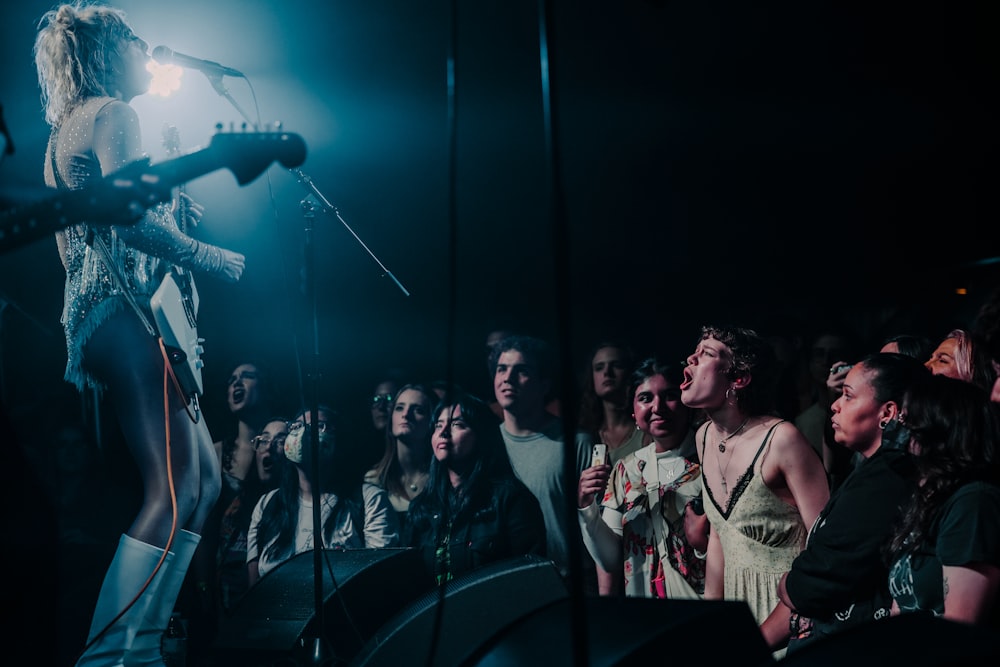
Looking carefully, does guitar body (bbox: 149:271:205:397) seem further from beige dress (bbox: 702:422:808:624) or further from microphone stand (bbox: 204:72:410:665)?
beige dress (bbox: 702:422:808:624)

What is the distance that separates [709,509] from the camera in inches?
101

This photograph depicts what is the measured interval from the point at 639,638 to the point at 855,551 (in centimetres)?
113

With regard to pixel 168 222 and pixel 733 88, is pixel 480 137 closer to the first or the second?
pixel 733 88

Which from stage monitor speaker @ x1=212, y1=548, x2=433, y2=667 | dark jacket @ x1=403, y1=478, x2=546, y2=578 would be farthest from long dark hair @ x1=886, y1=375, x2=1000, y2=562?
stage monitor speaker @ x1=212, y1=548, x2=433, y2=667

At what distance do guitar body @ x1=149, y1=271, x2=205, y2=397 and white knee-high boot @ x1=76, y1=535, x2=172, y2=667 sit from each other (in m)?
0.51

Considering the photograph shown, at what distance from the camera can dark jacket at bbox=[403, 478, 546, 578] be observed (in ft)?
9.85

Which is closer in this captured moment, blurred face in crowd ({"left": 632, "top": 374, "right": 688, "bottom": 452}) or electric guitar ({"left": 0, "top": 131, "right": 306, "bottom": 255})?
electric guitar ({"left": 0, "top": 131, "right": 306, "bottom": 255})

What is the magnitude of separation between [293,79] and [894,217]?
2.60 meters

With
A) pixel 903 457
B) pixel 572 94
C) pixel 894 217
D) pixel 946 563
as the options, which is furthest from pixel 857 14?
pixel 946 563

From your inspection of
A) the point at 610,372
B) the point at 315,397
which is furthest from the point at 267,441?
the point at 610,372

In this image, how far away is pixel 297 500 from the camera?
11.7 feet

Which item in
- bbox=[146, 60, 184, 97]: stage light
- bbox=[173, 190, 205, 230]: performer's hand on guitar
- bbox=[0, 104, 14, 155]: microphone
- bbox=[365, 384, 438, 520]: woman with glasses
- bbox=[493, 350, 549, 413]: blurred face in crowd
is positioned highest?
bbox=[146, 60, 184, 97]: stage light

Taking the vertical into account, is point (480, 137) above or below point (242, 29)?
below

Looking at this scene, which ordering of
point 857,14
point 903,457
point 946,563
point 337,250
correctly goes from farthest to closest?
point 337,250 < point 857,14 < point 903,457 < point 946,563
